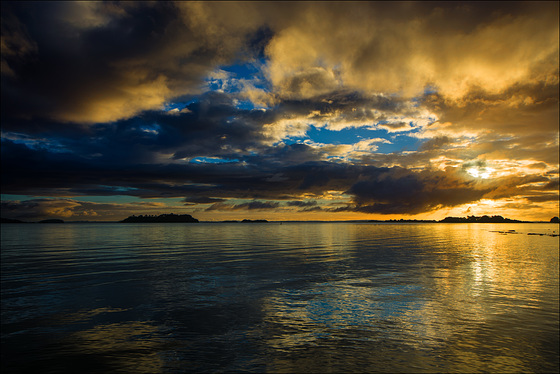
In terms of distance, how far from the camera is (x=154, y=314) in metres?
21.4

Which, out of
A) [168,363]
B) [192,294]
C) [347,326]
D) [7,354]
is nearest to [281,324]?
[347,326]

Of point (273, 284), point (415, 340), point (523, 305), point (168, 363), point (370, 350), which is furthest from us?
point (273, 284)

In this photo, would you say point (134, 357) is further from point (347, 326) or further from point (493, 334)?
point (493, 334)

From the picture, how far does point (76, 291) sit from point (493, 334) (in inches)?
1210

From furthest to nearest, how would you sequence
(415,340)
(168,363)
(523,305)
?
(523,305) < (415,340) < (168,363)

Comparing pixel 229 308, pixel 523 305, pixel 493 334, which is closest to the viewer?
pixel 493 334

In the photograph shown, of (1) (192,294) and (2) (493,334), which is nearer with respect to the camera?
(2) (493,334)

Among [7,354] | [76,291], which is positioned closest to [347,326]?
[7,354]

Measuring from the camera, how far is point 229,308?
2289cm

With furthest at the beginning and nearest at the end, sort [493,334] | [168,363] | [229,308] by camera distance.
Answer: [229,308]
[493,334]
[168,363]

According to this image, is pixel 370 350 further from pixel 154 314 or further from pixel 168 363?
pixel 154 314

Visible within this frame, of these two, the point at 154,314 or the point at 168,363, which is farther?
the point at 154,314

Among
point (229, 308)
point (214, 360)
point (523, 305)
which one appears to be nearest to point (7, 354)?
point (214, 360)

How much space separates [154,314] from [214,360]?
851cm
